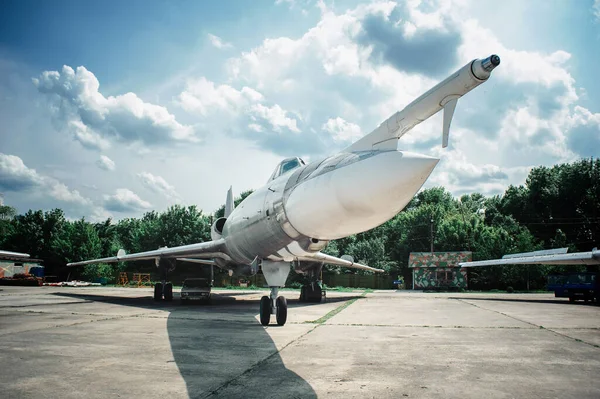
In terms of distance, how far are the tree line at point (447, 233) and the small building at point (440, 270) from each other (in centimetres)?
230

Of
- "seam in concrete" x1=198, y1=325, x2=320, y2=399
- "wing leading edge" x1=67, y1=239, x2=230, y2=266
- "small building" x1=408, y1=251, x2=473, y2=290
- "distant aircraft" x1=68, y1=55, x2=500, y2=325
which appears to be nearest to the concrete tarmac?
"seam in concrete" x1=198, y1=325, x2=320, y2=399

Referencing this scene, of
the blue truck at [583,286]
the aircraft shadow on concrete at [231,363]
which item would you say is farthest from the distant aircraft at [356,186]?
the blue truck at [583,286]

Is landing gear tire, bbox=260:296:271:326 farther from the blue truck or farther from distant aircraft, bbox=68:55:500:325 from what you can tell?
the blue truck

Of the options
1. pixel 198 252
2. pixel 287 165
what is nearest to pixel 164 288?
Result: pixel 198 252

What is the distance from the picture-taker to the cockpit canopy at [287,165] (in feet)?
30.0

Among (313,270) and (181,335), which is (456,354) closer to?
(181,335)

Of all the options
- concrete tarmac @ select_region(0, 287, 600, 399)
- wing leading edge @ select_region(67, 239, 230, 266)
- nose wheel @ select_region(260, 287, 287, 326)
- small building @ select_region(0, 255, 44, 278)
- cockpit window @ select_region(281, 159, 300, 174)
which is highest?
cockpit window @ select_region(281, 159, 300, 174)

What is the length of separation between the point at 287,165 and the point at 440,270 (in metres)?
32.9

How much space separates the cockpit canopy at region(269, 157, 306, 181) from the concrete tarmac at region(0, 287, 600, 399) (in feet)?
11.7

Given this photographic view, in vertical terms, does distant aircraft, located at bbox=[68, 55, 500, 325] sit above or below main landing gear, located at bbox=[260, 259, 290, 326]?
above

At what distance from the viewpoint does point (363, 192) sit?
4.89 meters

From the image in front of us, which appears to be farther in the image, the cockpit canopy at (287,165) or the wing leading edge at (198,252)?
the wing leading edge at (198,252)

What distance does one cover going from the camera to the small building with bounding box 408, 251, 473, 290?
3750cm

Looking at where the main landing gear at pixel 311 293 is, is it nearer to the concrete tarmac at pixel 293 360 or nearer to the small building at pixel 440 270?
the concrete tarmac at pixel 293 360
